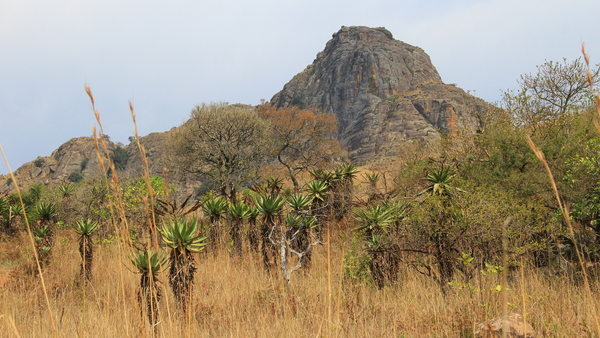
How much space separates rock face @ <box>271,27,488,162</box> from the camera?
68062 millimetres

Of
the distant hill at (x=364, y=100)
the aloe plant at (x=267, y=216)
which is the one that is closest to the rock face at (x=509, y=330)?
the aloe plant at (x=267, y=216)

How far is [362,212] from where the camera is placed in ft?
25.8

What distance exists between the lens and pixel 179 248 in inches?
209

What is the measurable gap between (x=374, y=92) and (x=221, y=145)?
68.1m

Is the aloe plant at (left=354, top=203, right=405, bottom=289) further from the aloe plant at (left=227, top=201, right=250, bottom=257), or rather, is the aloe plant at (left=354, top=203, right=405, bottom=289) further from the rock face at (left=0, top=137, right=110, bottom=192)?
the rock face at (left=0, top=137, right=110, bottom=192)

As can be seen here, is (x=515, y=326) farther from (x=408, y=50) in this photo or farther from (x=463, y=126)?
(x=408, y=50)

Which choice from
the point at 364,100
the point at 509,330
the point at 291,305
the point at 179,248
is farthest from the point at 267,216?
the point at 364,100

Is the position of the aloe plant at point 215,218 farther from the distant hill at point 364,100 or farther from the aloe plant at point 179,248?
the distant hill at point 364,100

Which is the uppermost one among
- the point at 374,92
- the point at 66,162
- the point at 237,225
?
the point at 374,92

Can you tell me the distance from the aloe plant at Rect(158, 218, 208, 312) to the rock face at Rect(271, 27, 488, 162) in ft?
178

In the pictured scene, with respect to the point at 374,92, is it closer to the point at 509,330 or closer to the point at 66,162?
the point at 66,162

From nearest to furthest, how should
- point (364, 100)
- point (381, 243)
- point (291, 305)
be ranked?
point (291, 305), point (381, 243), point (364, 100)

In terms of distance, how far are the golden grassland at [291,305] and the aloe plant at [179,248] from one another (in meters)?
0.32

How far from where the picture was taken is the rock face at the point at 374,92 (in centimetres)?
6806
